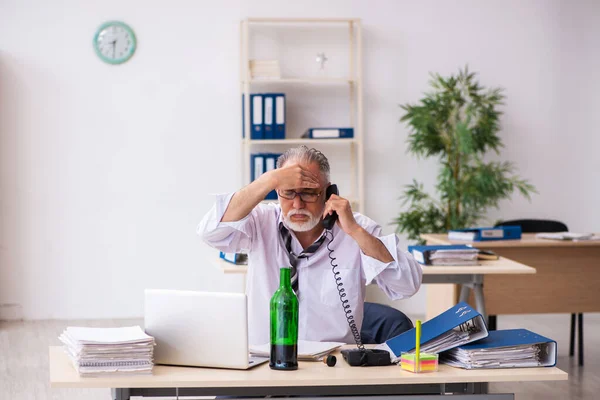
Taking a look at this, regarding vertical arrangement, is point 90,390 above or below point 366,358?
below

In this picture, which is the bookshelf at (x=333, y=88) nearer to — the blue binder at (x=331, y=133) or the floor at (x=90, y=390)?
the blue binder at (x=331, y=133)

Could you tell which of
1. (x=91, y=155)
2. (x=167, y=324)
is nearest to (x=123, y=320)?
(x=91, y=155)

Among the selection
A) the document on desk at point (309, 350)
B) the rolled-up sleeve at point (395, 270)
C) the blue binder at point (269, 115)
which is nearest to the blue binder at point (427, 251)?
the rolled-up sleeve at point (395, 270)

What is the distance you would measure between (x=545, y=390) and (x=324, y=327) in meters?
2.13

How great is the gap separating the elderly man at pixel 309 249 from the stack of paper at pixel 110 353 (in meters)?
0.67

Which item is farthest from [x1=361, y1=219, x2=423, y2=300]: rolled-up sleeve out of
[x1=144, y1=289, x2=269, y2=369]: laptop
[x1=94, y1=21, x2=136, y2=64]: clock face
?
[x1=94, y1=21, x2=136, y2=64]: clock face

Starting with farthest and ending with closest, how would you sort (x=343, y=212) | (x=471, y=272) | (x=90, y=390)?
1. (x=90, y=390)
2. (x=471, y=272)
3. (x=343, y=212)

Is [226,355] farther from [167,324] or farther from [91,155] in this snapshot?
[91,155]

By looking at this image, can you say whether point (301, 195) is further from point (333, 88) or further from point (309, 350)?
point (333, 88)

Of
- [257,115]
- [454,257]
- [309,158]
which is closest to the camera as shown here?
[309,158]

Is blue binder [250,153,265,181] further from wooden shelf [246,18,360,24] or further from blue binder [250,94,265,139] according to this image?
wooden shelf [246,18,360,24]

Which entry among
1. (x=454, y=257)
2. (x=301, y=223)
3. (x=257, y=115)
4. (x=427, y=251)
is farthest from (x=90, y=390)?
(x=257, y=115)

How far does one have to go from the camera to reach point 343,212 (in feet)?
7.98

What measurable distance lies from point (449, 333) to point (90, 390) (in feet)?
9.05
